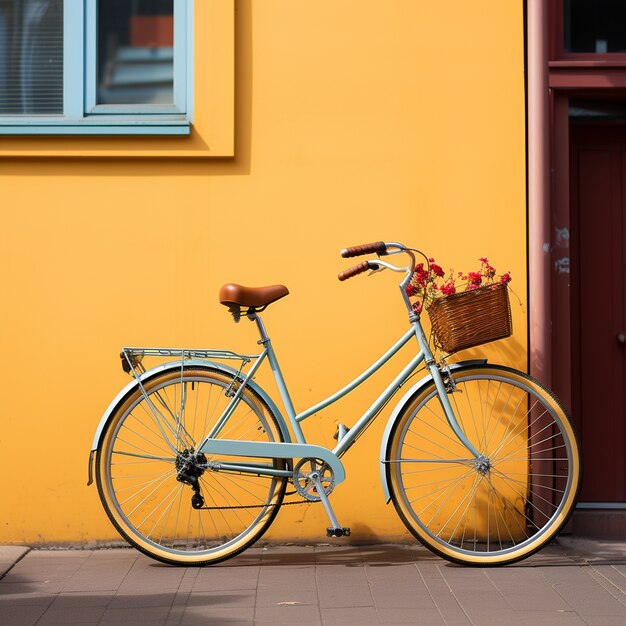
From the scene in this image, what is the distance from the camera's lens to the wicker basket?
4949mm

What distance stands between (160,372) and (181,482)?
530mm


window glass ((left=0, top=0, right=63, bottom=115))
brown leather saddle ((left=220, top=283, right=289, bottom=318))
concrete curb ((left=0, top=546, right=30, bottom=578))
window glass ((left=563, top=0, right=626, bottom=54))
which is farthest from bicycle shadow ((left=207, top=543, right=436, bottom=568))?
window glass ((left=563, top=0, right=626, bottom=54))

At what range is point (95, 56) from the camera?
5734 millimetres

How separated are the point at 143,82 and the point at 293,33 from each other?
2.71 ft

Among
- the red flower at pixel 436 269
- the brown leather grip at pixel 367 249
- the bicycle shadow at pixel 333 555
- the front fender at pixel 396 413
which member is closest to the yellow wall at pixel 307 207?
the bicycle shadow at pixel 333 555

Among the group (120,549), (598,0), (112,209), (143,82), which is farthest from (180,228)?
(598,0)

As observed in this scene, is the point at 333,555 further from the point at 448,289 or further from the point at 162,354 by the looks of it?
the point at 448,289

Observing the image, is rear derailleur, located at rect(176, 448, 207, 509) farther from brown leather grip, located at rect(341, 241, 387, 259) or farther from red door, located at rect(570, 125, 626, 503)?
red door, located at rect(570, 125, 626, 503)

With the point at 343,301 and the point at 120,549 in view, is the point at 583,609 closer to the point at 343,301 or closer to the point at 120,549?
the point at 343,301

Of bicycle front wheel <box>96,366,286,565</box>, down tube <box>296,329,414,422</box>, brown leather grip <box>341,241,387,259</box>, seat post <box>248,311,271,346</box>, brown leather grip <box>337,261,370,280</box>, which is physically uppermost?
brown leather grip <box>341,241,387,259</box>

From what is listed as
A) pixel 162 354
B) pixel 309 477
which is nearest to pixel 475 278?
pixel 309 477

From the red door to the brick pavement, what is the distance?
472 mm

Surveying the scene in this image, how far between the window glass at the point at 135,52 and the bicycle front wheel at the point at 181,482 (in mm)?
1549

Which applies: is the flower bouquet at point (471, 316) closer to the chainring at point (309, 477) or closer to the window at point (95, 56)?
the chainring at point (309, 477)
